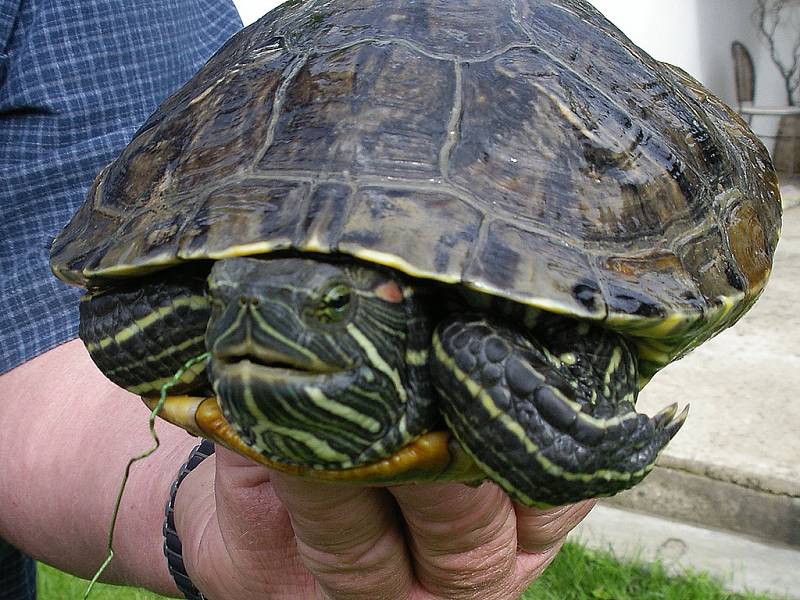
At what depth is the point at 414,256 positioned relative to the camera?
134 cm

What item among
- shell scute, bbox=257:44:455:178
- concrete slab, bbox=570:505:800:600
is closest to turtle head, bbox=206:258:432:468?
shell scute, bbox=257:44:455:178

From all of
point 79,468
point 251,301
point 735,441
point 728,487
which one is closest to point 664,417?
point 251,301

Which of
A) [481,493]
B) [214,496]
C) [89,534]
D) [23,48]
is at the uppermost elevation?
[23,48]

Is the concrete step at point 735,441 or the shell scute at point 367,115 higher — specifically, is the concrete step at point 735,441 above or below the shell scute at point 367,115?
below

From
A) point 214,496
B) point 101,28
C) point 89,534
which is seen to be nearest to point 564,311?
point 214,496

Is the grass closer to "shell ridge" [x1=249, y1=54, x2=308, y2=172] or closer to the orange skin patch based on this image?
the orange skin patch

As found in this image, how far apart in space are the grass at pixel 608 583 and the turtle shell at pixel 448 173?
1753 mm

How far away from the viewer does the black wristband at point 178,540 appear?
2.05 m

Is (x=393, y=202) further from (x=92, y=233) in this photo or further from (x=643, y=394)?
(x=643, y=394)

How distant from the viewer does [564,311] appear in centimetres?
136

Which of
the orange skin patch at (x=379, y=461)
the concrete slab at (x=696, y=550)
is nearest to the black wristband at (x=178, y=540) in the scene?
the orange skin patch at (x=379, y=461)

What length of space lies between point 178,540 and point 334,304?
98cm

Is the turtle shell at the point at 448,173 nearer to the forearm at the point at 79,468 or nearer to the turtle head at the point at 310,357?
the turtle head at the point at 310,357

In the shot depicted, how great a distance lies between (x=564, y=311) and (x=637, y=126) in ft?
1.54
